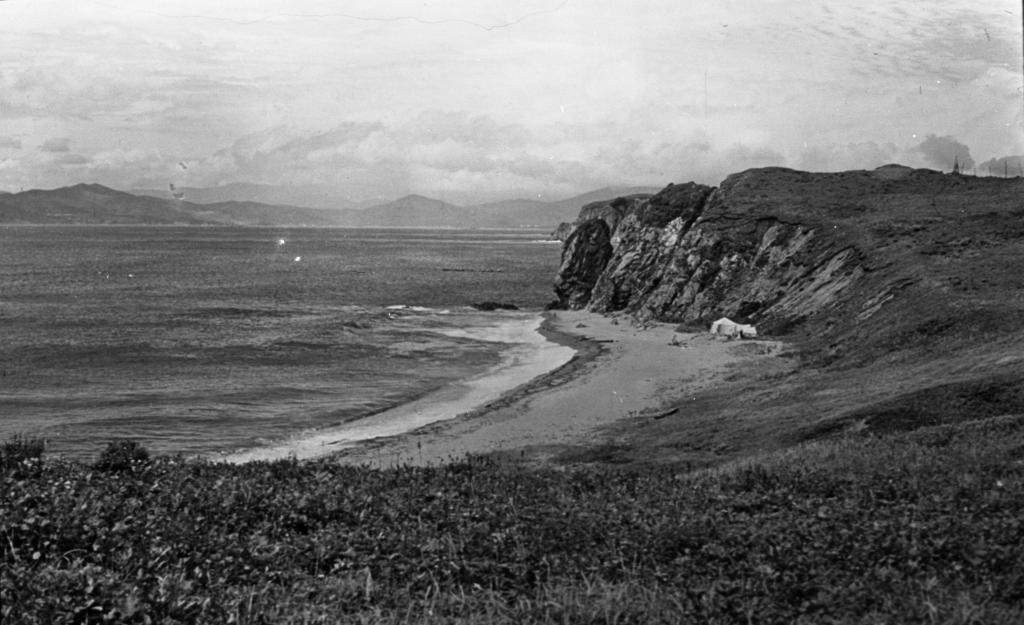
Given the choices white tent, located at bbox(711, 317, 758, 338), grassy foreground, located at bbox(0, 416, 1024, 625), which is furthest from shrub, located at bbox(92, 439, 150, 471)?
white tent, located at bbox(711, 317, 758, 338)

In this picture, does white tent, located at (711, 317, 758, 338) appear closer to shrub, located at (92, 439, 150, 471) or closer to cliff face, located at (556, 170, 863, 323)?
cliff face, located at (556, 170, 863, 323)

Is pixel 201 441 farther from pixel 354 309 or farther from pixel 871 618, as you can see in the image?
pixel 354 309

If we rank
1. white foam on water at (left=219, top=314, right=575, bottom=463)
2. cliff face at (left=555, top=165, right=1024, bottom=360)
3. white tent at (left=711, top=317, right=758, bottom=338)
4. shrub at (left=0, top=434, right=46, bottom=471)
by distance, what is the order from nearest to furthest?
shrub at (left=0, top=434, right=46, bottom=471) → white foam on water at (left=219, top=314, right=575, bottom=463) → cliff face at (left=555, top=165, right=1024, bottom=360) → white tent at (left=711, top=317, right=758, bottom=338)

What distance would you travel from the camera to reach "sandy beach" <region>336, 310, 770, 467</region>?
30.8m

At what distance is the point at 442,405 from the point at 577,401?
7.01 m

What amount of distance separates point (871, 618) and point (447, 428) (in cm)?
2939

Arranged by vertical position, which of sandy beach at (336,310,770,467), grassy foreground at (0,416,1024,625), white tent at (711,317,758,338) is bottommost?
sandy beach at (336,310,770,467)

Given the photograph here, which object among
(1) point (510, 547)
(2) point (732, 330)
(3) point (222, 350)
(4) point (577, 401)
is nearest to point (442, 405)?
(4) point (577, 401)

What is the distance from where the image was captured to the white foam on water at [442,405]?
33500 millimetres

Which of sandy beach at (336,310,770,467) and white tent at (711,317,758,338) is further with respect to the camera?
white tent at (711,317,758,338)

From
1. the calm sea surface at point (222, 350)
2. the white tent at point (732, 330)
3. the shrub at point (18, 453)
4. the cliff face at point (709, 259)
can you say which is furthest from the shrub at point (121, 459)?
the cliff face at point (709, 259)

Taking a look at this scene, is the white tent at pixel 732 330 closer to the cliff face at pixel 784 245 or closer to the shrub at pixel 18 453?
Result: the cliff face at pixel 784 245

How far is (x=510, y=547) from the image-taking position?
916cm

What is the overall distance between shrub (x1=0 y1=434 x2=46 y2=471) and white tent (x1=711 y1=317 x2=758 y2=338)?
49.1m
